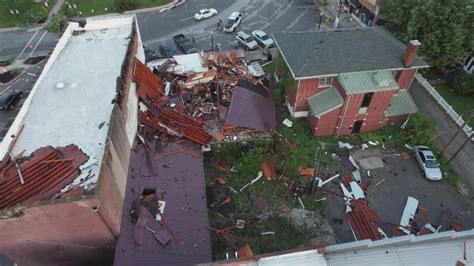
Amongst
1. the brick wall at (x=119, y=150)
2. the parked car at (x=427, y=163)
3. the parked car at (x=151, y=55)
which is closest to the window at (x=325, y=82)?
the parked car at (x=427, y=163)

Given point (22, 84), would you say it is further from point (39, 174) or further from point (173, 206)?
point (173, 206)

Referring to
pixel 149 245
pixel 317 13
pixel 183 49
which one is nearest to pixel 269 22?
pixel 317 13

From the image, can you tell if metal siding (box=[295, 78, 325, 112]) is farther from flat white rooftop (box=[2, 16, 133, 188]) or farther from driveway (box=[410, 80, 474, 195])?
flat white rooftop (box=[2, 16, 133, 188])

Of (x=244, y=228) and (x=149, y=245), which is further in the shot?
(x=244, y=228)

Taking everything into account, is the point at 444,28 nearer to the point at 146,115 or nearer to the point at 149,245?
the point at 146,115

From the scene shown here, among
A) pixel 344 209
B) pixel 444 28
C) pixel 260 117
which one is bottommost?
pixel 344 209

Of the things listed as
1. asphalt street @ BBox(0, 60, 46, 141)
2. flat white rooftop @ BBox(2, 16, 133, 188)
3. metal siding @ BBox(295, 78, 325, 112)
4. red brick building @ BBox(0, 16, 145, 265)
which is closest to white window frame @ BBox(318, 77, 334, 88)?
metal siding @ BBox(295, 78, 325, 112)

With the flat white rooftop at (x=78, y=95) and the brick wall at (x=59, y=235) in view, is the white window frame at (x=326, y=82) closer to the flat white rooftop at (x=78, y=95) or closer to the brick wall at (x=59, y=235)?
the flat white rooftop at (x=78, y=95)
